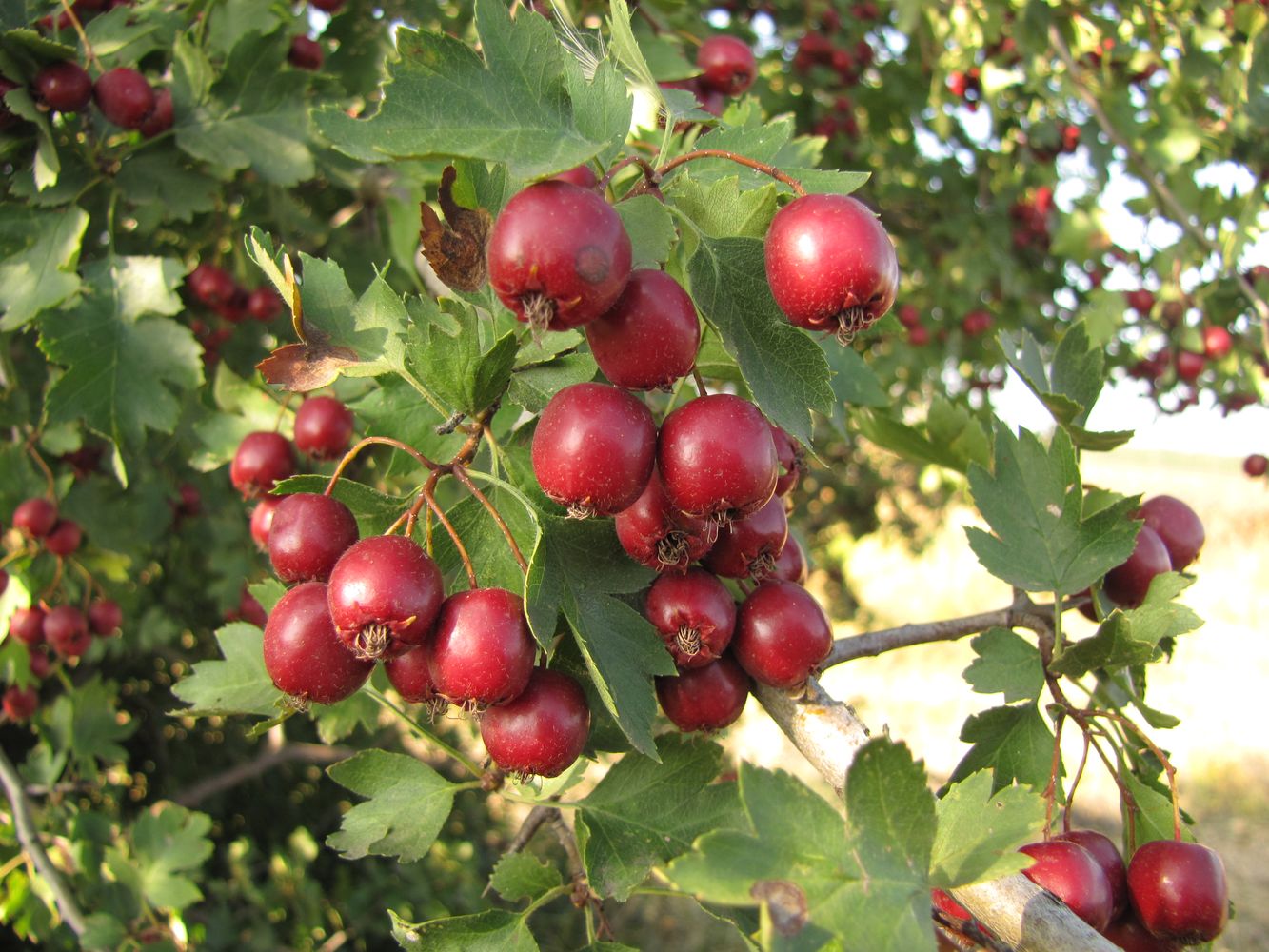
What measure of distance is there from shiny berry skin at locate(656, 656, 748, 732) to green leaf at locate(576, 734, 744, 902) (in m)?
0.06

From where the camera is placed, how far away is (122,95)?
5.82 ft

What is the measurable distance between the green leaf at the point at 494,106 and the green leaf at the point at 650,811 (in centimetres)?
71

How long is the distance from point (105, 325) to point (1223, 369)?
11.4 feet

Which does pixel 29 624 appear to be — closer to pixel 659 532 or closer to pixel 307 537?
pixel 307 537

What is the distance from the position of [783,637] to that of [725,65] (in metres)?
1.41

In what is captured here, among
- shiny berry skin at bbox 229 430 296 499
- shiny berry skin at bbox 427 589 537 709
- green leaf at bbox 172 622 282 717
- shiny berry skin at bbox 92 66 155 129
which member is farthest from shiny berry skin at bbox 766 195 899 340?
shiny berry skin at bbox 92 66 155 129

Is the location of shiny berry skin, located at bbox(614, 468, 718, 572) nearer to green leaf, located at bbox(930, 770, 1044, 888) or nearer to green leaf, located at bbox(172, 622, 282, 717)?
green leaf, located at bbox(930, 770, 1044, 888)

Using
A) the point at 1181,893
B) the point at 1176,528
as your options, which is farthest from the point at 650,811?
the point at 1176,528

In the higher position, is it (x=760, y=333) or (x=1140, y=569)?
(x=760, y=333)

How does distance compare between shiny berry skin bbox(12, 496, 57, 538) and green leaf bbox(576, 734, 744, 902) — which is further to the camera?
shiny berry skin bbox(12, 496, 57, 538)

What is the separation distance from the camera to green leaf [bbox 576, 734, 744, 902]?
3.75ft

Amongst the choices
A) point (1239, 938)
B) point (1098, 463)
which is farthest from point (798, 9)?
point (1098, 463)

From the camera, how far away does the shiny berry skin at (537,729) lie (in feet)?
3.22

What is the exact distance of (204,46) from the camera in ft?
6.59
